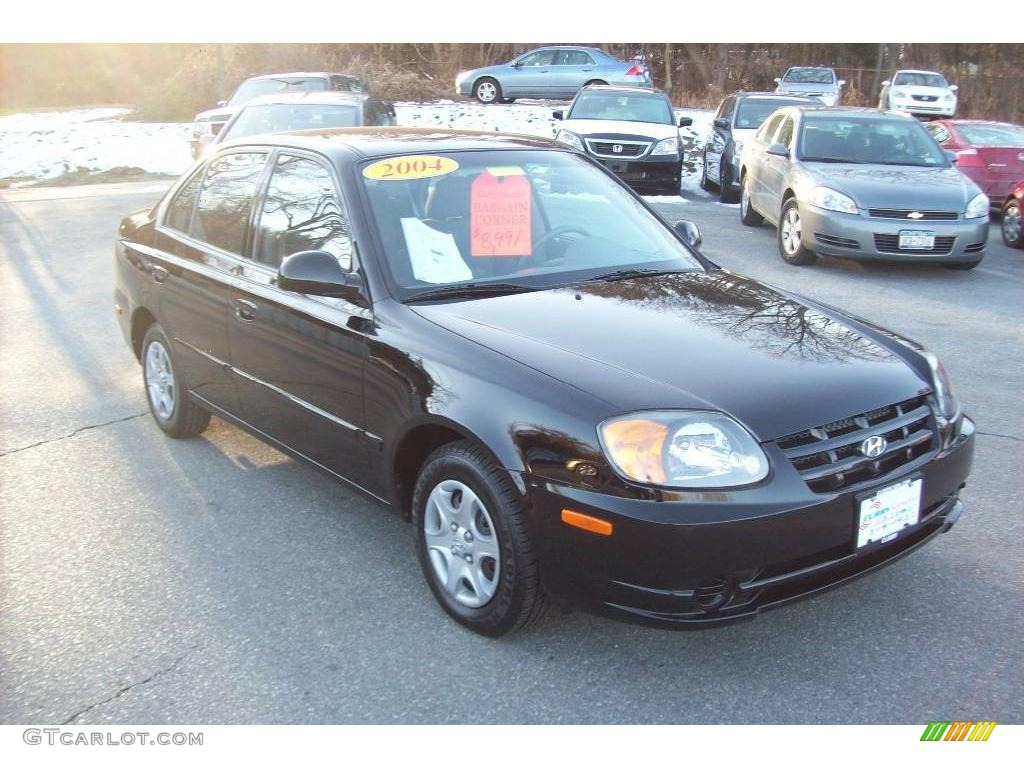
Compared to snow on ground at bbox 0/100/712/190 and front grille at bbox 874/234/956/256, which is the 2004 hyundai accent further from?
snow on ground at bbox 0/100/712/190

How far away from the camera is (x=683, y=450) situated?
2.79 m

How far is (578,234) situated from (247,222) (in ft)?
4.83

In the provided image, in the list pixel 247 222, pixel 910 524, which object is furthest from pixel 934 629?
pixel 247 222

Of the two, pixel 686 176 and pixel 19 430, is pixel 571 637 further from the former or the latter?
pixel 686 176

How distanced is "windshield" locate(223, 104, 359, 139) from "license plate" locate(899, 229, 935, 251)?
620cm

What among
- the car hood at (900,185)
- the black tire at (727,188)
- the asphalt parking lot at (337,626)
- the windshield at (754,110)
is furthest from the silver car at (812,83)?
the asphalt parking lot at (337,626)

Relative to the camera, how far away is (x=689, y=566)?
8.98 feet

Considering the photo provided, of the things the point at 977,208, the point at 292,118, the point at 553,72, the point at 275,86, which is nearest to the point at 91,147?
the point at 275,86

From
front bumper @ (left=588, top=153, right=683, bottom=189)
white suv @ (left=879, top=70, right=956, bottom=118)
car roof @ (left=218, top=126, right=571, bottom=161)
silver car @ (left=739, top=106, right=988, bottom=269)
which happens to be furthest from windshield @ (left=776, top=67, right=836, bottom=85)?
car roof @ (left=218, top=126, right=571, bottom=161)

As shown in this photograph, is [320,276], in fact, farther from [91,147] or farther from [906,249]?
[91,147]

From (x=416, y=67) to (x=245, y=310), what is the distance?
30105 mm

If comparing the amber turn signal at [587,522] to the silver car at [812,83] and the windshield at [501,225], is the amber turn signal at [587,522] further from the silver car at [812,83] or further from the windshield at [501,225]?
the silver car at [812,83]

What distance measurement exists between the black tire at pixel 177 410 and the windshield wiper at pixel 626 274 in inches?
87.0

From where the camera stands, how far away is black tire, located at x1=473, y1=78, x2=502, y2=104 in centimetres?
2634
